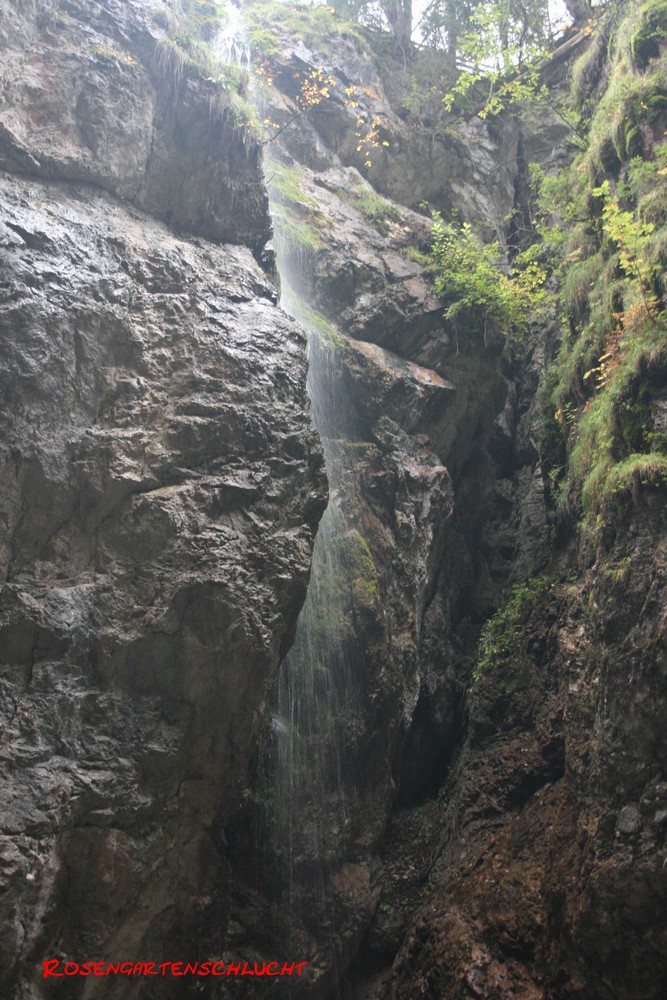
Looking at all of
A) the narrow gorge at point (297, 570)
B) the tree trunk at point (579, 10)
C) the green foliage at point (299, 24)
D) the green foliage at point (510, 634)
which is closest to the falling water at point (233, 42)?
the narrow gorge at point (297, 570)

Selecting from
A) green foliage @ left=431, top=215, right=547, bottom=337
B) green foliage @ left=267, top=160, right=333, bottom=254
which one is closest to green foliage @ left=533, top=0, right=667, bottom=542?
green foliage @ left=431, top=215, right=547, bottom=337

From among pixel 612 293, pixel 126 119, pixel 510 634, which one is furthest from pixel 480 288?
pixel 126 119

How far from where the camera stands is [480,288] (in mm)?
11570

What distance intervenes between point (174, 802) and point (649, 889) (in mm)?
4119

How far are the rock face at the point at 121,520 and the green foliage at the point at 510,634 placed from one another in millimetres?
3323

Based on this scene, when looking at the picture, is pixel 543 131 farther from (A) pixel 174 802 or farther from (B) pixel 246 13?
(A) pixel 174 802

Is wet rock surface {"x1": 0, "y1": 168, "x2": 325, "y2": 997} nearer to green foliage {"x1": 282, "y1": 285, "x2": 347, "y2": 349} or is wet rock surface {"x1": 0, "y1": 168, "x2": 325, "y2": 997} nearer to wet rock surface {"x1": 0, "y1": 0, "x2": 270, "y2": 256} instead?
wet rock surface {"x1": 0, "y1": 0, "x2": 270, "y2": 256}

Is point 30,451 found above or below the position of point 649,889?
above

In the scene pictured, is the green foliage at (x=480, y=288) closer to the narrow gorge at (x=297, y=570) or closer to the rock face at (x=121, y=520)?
→ the narrow gorge at (x=297, y=570)

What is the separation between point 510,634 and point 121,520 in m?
5.34

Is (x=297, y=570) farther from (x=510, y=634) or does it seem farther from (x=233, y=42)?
(x=233, y=42)

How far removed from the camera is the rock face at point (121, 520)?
5660mm

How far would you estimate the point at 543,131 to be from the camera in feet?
48.1

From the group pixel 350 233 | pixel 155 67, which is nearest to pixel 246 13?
pixel 350 233
